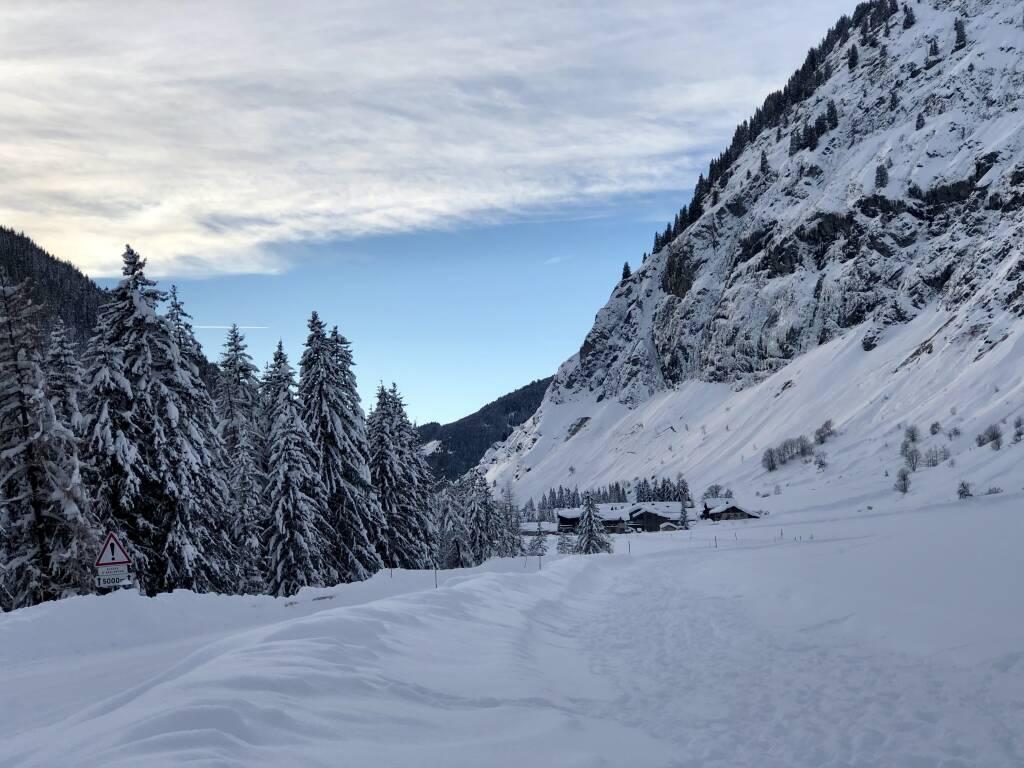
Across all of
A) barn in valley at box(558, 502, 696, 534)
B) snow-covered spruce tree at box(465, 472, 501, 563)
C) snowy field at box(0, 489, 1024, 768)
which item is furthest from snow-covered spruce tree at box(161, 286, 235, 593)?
barn in valley at box(558, 502, 696, 534)

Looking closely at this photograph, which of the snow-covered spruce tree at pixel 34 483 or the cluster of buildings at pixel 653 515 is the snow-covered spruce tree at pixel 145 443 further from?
the cluster of buildings at pixel 653 515

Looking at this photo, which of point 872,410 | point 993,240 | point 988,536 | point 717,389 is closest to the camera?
point 988,536

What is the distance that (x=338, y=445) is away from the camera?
102 ft

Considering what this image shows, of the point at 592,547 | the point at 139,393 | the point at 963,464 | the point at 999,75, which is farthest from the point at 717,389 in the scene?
the point at 139,393

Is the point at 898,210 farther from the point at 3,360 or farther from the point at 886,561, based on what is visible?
the point at 3,360

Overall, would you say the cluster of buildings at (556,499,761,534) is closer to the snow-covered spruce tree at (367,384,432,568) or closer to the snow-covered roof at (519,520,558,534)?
the snow-covered roof at (519,520,558,534)

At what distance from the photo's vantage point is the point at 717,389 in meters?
199

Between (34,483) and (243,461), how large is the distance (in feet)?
40.0

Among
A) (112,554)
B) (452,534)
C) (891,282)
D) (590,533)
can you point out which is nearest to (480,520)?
(452,534)

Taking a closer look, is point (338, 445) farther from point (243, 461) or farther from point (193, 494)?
point (193, 494)

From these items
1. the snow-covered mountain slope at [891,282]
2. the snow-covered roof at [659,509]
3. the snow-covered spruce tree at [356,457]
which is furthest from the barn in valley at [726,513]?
the snow-covered spruce tree at [356,457]

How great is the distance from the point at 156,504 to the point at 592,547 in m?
46.1

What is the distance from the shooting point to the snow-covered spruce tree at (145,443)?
71.9 feet

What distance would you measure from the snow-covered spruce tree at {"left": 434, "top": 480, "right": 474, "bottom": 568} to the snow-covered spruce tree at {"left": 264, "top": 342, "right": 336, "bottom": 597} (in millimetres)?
21217
